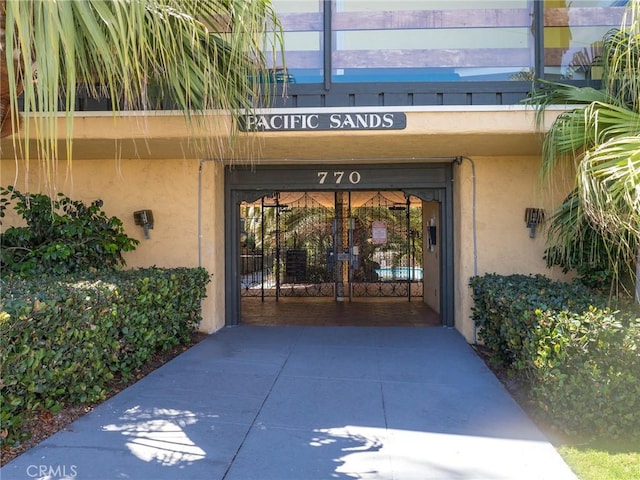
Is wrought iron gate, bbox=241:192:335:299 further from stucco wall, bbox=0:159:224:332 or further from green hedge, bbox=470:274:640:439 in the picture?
green hedge, bbox=470:274:640:439

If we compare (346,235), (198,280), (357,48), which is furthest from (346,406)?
(346,235)

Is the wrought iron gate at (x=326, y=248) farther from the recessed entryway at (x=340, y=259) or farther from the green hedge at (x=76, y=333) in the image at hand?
the green hedge at (x=76, y=333)

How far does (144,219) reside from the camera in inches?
303

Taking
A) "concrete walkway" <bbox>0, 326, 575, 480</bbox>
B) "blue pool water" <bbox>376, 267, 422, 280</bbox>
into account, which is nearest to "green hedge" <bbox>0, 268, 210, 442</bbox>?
"concrete walkway" <bbox>0, 326, 575, 480</bbox>

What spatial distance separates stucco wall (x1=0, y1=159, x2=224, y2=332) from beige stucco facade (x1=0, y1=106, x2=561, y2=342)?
16 mm

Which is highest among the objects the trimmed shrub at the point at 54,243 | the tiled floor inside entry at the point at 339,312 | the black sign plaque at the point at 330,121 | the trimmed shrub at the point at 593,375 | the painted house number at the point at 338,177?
the black sign plaque at the point at 330,121

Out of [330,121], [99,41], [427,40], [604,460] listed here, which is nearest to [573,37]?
[427,40]

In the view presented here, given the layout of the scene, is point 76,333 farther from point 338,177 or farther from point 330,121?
point 338,177

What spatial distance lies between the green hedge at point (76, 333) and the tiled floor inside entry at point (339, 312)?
3080mm

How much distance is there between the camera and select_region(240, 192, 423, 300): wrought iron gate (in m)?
13.1

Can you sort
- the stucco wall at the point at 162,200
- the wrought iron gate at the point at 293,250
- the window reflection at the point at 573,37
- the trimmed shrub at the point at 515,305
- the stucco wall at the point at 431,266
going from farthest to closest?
the wrought iron gate at the point at 293,250
the stucco wall at the point at 431,266
the stucco wall at the point at 162,200
the window reflection at the point at 573,37
the trimmed shrub at the point at 515,305


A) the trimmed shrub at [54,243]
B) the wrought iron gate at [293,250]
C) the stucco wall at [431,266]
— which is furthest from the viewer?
the wrought iron gate at [293,250]

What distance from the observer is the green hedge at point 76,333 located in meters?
A: 3.53

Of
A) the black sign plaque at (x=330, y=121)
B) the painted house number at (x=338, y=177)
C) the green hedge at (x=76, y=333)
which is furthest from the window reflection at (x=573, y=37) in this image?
the green hedge at (x=76, y=333)
